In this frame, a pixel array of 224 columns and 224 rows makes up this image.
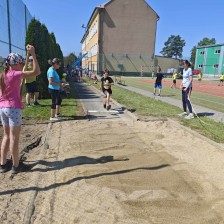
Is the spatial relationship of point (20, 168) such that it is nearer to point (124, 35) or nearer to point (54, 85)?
point (54, 85)

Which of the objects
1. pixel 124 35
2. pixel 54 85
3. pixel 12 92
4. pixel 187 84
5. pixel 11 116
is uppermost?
pixel 124 35

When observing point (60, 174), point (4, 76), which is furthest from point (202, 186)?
point (4, 76)

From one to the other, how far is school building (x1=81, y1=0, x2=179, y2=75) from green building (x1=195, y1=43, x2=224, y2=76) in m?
19.0

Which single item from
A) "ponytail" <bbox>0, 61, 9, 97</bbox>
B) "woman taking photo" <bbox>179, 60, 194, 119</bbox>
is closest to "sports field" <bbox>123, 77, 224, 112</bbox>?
"woman taking photo" <bbox>179, 60, 194, 119</bbox>

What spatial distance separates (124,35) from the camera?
4800cm

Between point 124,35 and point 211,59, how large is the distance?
86.6 feet

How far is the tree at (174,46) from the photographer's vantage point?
431 feet

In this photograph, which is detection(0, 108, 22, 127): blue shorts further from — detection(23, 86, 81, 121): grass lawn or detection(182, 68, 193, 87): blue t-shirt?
detection(182, 68, 193, 87): blue t-shirt

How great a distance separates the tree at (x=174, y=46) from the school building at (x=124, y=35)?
8853 centimetres

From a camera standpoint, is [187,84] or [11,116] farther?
[187,84]

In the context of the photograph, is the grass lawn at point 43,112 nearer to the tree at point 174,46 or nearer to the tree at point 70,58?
the tree at point 70,58

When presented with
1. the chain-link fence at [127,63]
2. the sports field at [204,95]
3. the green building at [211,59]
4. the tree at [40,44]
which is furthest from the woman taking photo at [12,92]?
the green building at [211,59]

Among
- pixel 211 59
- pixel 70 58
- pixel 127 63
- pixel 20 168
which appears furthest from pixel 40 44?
pixel 70 58

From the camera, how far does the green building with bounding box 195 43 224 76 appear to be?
2312 inches
